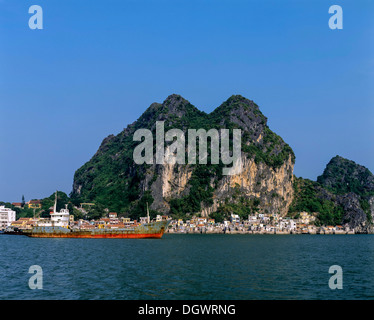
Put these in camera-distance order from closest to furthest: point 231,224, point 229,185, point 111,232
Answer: point 111,232, point 231,224, point 229,185

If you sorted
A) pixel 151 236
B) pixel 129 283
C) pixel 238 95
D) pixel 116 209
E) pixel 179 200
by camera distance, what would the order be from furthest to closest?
pixel 238 95, pixel 116 209, pixel 179 200, pixel 151 236, pixel 129 283

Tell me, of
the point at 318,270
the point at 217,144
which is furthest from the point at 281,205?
the point at 318,270

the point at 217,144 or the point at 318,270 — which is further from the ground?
the point at 217,144

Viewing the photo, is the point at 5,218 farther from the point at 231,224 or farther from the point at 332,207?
the point at 332,207

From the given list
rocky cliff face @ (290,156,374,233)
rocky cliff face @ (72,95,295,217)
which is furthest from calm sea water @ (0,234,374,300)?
rocky cliff face @ (290,156,374,233)

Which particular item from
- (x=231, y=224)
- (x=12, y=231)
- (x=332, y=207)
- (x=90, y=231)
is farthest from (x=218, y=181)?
(x=12, y=231)

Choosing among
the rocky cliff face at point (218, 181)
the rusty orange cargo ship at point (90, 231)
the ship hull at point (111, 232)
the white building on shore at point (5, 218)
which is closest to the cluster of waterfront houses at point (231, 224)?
the white building on shore at point (5, 218)

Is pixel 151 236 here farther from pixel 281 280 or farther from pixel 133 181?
pixel 133 181
